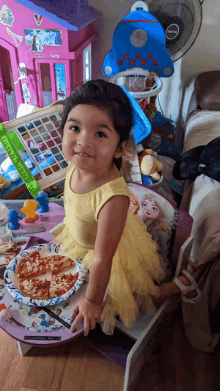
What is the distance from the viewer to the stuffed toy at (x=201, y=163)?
133 centimetres

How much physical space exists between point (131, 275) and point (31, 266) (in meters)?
0.30

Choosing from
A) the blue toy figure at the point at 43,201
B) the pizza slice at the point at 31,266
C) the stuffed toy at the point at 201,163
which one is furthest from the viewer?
the stuffed toy at the point at 201,163

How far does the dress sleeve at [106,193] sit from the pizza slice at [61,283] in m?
0.24

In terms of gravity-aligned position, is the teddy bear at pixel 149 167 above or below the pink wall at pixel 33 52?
below

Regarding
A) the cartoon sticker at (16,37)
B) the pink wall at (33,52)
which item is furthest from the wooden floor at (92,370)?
the cartoon sticker at (16,37)

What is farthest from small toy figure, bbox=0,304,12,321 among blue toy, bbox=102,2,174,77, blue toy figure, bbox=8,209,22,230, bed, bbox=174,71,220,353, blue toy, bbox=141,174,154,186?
blue toy, bbox=102,2,174,77

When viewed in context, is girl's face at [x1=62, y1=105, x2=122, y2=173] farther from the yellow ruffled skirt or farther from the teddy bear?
the teddy bear

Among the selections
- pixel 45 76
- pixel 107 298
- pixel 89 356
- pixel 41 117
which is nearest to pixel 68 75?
pixel 45 76

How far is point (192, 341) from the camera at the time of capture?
1060 millimetres

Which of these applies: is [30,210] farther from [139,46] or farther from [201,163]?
[139,46]

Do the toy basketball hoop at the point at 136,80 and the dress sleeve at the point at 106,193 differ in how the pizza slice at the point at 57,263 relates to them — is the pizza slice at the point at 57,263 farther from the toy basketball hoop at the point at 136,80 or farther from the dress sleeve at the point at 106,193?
the toy basketball hoop at the point at 136,80

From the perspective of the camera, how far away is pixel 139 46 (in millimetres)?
1411

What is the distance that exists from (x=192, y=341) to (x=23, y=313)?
2.15ft

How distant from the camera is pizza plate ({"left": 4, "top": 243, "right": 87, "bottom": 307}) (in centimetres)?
76
